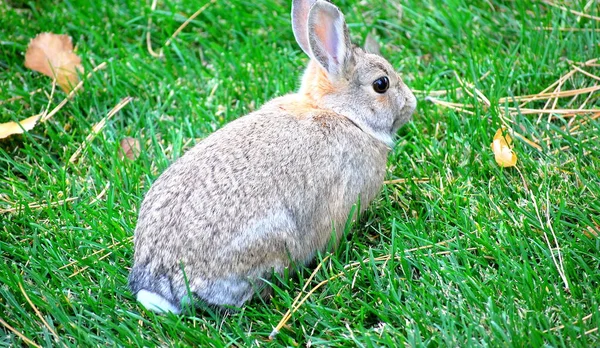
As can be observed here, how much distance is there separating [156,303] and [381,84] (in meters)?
1.54

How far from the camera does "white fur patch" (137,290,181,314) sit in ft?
11.0

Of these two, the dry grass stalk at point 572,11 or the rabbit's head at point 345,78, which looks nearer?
the rabbit's head at point 345,78

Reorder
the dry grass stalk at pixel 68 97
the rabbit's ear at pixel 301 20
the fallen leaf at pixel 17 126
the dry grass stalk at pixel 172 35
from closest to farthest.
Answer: the rabbit's ear at pixel 301 20 → the fallen leaf at pixel 17 126 → the dry grass stalk at pixel 68 97 → the dry grass stalk at pixel 172 35

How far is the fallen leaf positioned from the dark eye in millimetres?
1893

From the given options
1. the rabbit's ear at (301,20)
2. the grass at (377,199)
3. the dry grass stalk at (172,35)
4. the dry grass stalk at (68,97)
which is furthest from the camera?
the dry grass stalk at (172,35)

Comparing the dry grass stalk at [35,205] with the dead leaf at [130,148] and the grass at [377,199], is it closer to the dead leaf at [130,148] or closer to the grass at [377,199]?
the grass at [377,199]

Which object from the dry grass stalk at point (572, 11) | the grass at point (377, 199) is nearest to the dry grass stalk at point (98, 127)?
the grass at point (377, 199)

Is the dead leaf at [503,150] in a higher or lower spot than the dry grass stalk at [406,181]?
higher

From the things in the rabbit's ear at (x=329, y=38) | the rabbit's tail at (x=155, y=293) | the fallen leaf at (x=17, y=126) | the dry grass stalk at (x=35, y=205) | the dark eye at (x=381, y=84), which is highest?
the rabbit's ear at (x=329, y=38)

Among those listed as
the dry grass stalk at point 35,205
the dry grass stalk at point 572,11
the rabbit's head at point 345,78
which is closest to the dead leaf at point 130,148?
the dry grass stalk at point 35,205

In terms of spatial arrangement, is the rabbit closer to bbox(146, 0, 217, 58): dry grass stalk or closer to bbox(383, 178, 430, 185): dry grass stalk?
bbox(383, 178, 430, 185): dry grass stalk

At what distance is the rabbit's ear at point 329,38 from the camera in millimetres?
3795

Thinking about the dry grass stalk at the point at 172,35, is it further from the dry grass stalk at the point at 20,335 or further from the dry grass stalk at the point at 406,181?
the dry grass stalk at the point at 20,335

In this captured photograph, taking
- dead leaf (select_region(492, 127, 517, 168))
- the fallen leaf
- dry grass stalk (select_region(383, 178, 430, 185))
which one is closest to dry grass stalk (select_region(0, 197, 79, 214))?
the fallen leaf
